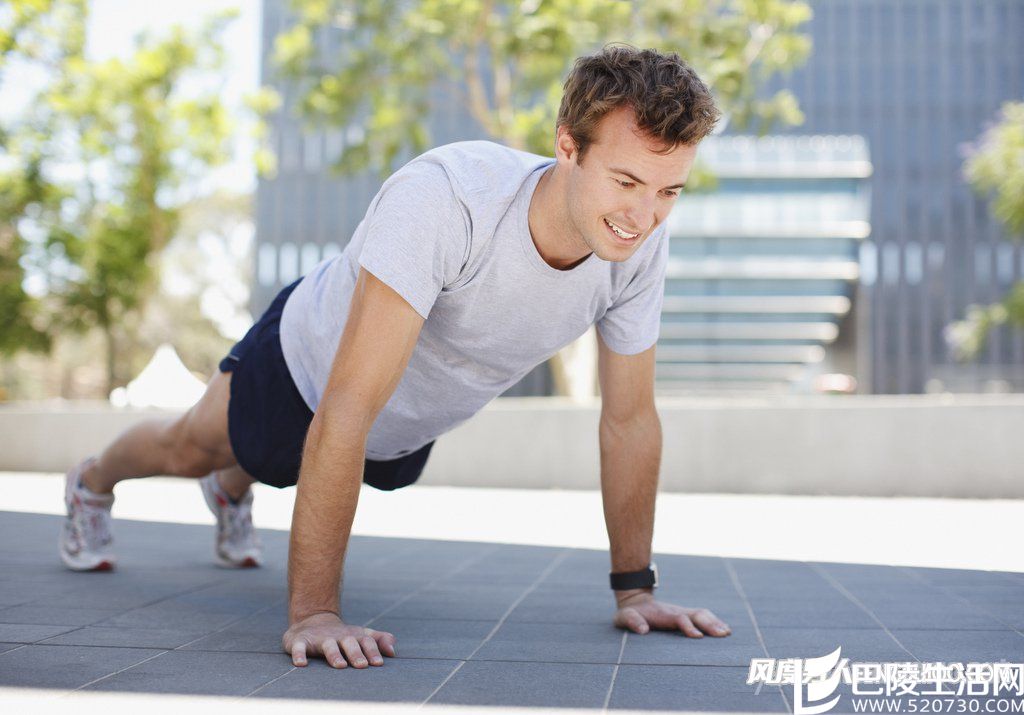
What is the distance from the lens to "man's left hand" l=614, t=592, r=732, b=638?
2.78m

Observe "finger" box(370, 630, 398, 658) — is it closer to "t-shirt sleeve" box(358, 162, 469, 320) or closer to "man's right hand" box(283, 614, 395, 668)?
"man's right hand" box(283, 614, 395, 668)

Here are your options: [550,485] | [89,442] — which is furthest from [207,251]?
[550,485]

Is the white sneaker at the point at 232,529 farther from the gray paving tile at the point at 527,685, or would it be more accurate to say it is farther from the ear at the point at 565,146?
the ear at the point at 565,146

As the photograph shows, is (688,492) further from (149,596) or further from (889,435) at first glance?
(149,596)

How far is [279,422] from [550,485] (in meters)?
6.68

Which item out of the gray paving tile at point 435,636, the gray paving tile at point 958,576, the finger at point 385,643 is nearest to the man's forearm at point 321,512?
the finger at point 385,643

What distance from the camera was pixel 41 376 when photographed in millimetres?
45344

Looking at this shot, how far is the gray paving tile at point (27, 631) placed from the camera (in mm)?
2652

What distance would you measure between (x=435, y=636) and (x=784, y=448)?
6.83 meters

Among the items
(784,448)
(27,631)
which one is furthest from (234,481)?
(784,448)

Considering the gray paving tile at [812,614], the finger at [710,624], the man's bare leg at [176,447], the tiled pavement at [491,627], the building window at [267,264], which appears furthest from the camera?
the building window at [267,264]

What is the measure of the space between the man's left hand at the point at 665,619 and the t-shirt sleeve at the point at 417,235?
1.03 metres

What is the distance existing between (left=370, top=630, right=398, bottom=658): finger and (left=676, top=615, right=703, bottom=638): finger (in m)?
0.77

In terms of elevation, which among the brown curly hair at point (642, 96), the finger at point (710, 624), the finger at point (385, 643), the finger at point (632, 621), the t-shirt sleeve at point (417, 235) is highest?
the brown curly hair at point (642, 96)
